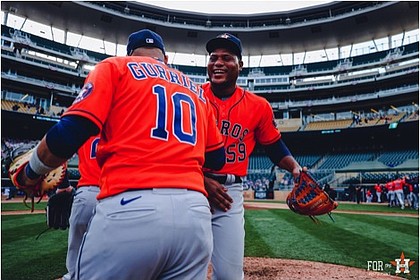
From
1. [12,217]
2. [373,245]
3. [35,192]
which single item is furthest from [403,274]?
[12,217]

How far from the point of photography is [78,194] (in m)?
3.04

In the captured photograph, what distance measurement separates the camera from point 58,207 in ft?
7.87

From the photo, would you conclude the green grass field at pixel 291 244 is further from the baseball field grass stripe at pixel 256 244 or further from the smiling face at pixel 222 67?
the smiling face at pixel 222 67

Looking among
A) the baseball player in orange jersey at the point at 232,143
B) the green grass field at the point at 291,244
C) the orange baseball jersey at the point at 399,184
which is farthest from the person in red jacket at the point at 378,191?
the baseball player in orange jersey at the point at 232,143

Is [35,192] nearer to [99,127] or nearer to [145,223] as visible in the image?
[99,127]

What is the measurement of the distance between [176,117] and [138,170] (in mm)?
313

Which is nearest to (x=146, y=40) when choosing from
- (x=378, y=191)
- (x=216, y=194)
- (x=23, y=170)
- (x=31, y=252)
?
(x=23, y=170)

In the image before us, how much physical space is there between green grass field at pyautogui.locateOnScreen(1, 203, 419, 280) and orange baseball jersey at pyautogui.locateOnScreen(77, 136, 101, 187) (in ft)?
5.96

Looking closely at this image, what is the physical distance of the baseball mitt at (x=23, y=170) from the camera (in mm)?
1745

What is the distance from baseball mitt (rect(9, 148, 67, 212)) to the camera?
175 centimetres

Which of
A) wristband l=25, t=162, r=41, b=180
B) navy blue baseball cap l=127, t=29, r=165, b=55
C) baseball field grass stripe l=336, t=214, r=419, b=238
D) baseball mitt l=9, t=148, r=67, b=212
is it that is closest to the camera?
wristband l=25, t=162, r=41, b=180

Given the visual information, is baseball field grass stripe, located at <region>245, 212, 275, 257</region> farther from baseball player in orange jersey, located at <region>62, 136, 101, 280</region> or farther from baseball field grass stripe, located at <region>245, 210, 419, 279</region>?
baseball player in orange jersey, located at <region>62, 136, 101, 280</region>

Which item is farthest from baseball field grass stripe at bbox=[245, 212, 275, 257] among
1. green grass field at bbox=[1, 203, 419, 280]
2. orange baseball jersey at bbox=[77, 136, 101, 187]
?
orange baseball jersey at bbox=[77, 136, 101, 187]

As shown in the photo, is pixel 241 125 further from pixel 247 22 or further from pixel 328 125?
pixel 247 22
